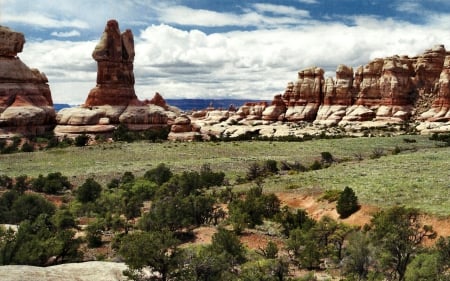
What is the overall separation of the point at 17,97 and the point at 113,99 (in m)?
17.8

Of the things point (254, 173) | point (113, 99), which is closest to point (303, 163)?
point (254, 173)

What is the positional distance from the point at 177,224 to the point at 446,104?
90.0m

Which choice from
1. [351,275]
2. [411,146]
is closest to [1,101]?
[411,146]

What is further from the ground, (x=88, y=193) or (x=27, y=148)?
(x=27, y=148)

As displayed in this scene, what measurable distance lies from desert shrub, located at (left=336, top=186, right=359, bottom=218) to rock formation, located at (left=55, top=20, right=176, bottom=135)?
60.5 m

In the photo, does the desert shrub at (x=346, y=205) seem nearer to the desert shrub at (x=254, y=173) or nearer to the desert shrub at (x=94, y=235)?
the desert shrub at (x=94, y=235)

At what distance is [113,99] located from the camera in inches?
3497

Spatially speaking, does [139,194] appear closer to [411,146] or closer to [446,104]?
[411,146]

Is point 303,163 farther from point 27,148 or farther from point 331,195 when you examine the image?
point 27,148

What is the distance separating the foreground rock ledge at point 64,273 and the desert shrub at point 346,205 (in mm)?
15806

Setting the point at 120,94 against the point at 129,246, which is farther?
the point at 120,94

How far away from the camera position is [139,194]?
35.2 m

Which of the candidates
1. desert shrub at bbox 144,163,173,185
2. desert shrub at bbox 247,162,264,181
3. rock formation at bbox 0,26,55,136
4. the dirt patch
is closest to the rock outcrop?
rock formation at bbox 0,26,55,136

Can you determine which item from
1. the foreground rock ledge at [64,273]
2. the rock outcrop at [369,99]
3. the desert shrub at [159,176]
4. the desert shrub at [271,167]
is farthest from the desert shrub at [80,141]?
the foreground rock ledge at [64,273]
